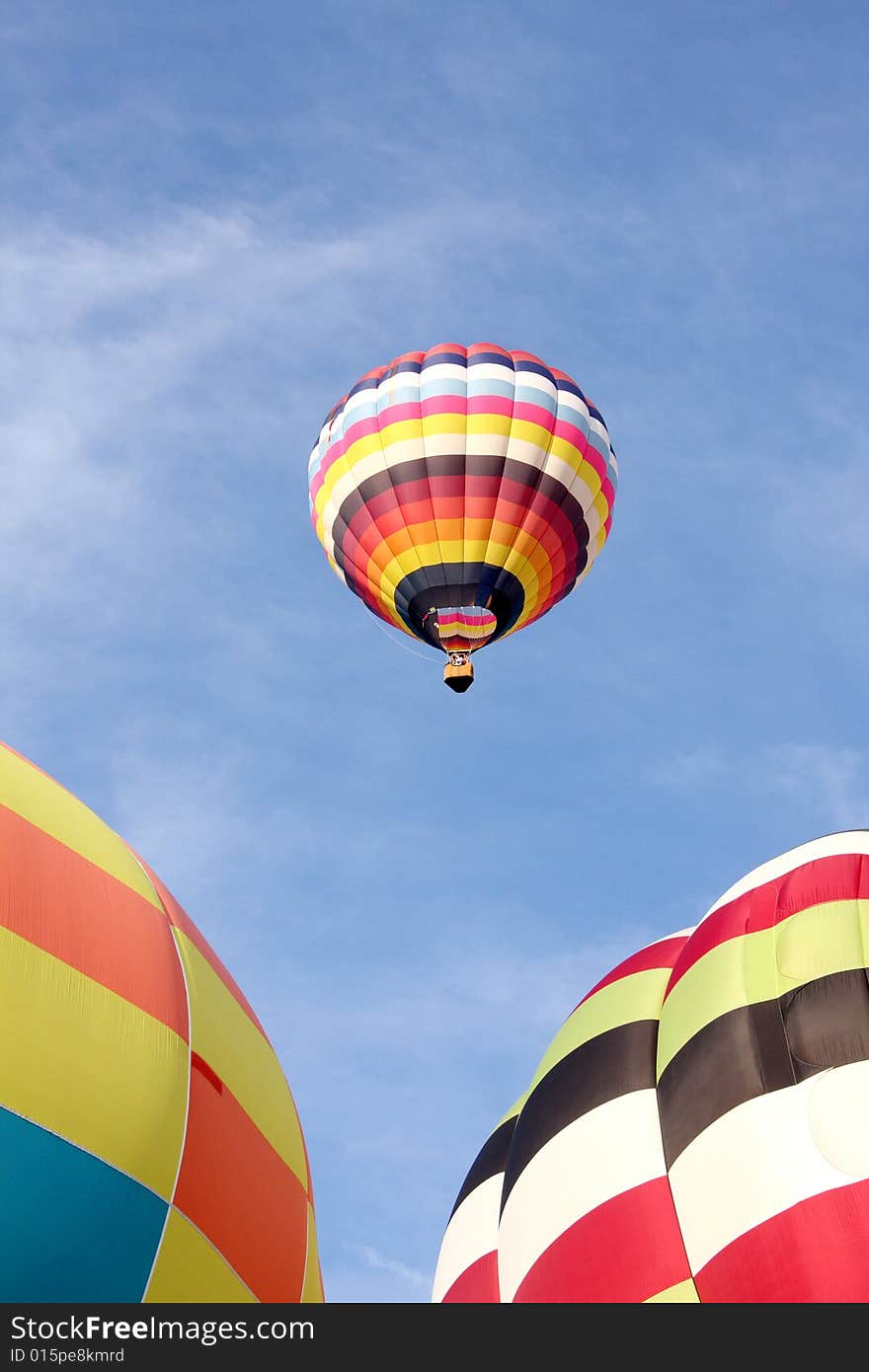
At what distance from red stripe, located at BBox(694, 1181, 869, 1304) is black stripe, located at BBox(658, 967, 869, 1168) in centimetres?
50

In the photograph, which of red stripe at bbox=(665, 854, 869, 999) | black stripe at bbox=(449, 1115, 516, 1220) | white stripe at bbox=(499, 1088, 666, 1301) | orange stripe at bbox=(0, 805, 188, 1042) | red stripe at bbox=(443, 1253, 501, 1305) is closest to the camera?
orange stripe at bbox=(0, 805, 188, 1042)

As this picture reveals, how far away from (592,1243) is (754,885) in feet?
5.57

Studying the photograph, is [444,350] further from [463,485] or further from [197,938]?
[197,938]

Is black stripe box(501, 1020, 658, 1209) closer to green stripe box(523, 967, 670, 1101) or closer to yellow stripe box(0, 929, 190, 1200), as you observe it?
green stripe box(523, 967, 670, 1101)

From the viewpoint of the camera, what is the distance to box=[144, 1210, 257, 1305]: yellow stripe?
5434 millimetres

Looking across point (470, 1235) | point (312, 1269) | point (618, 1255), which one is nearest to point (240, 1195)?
point (312, 1269)

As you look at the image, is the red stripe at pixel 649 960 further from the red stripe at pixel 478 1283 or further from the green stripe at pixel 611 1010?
the red stripe at pixel 478 1283

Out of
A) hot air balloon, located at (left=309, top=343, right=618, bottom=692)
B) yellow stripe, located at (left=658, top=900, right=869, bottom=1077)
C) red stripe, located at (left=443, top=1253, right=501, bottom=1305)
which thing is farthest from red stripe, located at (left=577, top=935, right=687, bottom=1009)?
hot air balloon, located at (left=309, top=343, right=618, bottom=692)

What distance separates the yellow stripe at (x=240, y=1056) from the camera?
6.07 m

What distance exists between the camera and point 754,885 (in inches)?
289

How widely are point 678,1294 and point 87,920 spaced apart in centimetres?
262

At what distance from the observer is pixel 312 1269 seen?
6355mm
